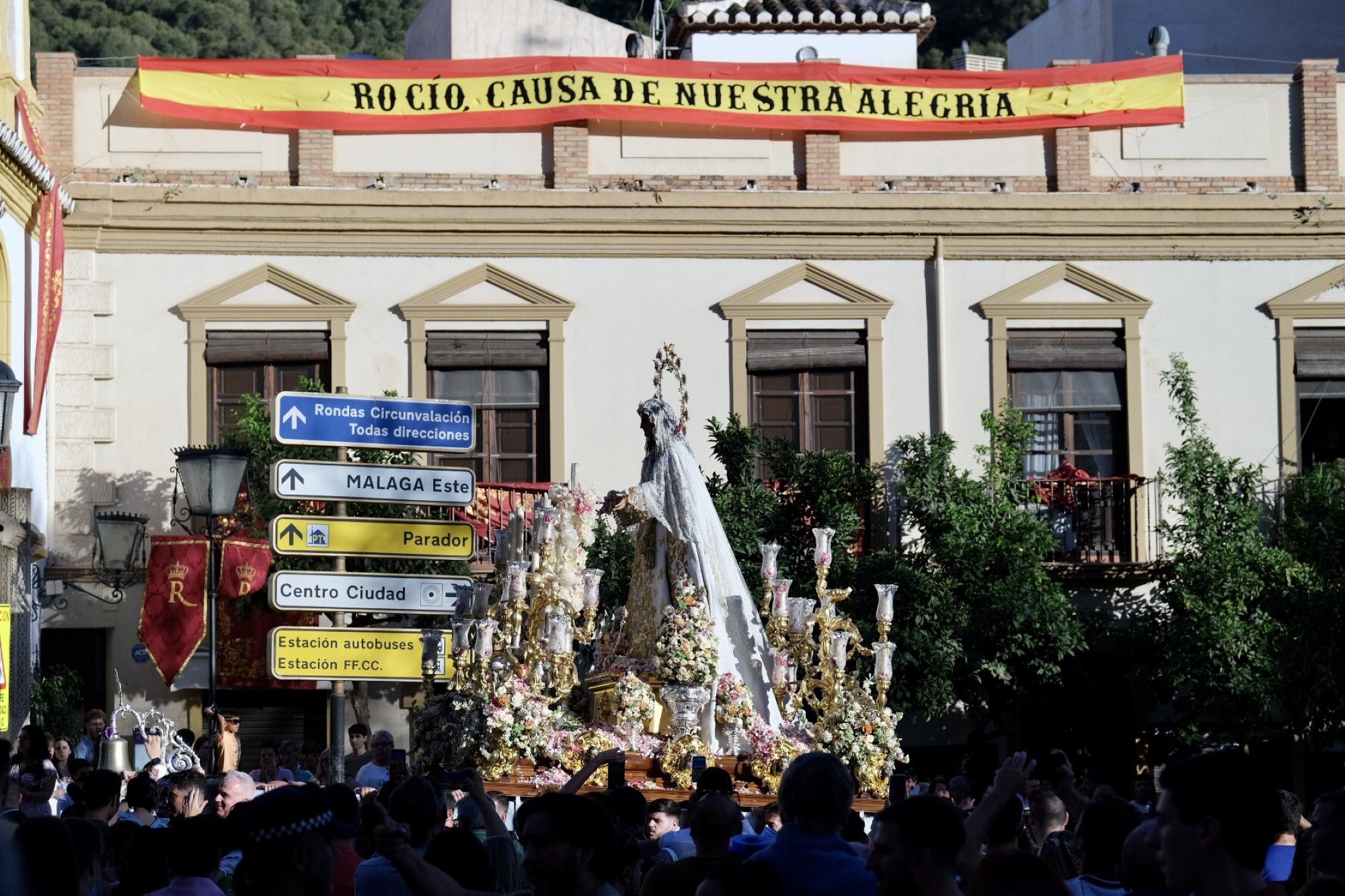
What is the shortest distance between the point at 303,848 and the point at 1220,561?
18400 millimetres

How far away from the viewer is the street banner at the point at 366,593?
15.7m

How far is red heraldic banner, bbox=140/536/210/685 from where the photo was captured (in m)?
22.8

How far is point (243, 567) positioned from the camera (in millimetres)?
22078

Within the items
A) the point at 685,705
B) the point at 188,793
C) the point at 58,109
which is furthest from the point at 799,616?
the point at 58,109

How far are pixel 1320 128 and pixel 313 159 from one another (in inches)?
415

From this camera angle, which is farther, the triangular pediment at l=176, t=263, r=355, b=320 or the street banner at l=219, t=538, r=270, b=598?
the triangular pediment at l=176, t=263, r=355, b=320

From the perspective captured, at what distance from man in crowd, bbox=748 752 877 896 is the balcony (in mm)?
18288

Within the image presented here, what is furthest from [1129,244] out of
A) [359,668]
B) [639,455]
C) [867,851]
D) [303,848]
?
[303,848]

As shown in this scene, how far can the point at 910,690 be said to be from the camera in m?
22.9

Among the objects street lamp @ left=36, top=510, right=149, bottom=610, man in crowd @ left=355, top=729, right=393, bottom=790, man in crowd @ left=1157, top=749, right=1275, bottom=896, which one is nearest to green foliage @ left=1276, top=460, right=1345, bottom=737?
man in crowd @ left=355, top=729, right=393, bottom=790

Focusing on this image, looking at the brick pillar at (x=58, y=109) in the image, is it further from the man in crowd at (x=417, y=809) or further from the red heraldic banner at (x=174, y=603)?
the man in crowd at (x=417, y=809)

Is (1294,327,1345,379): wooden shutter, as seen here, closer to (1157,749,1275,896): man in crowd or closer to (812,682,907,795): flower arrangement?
(812,682,907,795): flower arrangement

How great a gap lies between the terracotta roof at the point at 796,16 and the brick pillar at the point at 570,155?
276 cm

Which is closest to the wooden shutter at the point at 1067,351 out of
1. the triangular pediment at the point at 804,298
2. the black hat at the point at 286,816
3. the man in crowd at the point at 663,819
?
the triangular pediment at the point at 804,298
